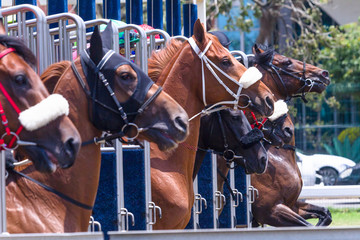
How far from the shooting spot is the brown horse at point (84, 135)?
4.48 metres

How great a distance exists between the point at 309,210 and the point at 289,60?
75.1 inches


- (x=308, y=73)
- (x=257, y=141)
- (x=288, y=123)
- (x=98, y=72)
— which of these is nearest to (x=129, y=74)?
(x=98, y=72)

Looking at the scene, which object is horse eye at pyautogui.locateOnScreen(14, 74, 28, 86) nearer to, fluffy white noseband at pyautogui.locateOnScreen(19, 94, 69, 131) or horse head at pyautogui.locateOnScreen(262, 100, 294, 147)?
fluffy white noseband at pyautogui.locateOnScreen(19, 94, 69, 131)

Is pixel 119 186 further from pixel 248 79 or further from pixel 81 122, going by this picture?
pixel 248 79

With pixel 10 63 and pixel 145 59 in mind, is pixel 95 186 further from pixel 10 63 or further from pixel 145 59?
pixel 145 59

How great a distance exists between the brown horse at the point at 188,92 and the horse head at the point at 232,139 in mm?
710

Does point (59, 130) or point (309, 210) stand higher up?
point (59, 130)

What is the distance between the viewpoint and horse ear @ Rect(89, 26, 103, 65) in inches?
188

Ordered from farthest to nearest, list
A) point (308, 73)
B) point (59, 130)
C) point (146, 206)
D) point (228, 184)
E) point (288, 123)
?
point (308, 73) → point (288, 123) → point (228, 184) → point (146, 206) → point (59, 130)

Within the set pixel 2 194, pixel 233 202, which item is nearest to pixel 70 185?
pixel 2 194

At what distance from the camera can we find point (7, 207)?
4453mm

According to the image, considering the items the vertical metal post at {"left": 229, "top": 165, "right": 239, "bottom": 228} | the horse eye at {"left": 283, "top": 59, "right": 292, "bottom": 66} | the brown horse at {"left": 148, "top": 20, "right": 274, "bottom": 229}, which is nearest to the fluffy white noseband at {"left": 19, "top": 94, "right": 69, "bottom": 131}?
the brown horse at {"left": 148, "top": 20, "right": 274, "bottom": 229}

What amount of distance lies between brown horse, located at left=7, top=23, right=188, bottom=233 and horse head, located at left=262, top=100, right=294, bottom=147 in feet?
11.0

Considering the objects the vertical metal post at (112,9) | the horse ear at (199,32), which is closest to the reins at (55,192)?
the horse ear at (199,32)
